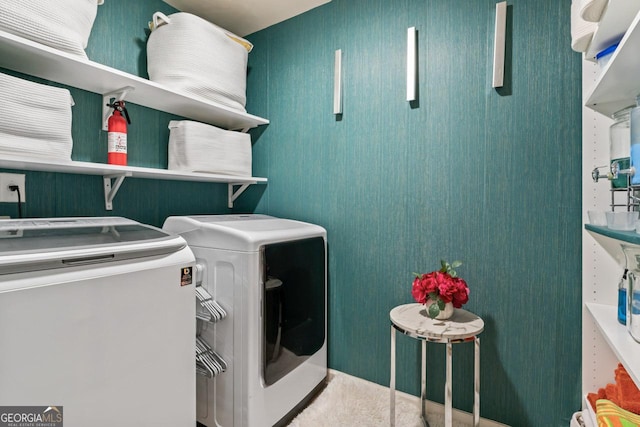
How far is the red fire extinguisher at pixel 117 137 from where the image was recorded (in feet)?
5.40

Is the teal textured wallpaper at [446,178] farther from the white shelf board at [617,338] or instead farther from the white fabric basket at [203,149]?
the white fabric basket at [203,149]

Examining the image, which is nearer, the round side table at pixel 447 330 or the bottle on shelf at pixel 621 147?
the bottle on shelf at pixel 621 147

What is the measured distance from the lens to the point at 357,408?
1859 millimetres

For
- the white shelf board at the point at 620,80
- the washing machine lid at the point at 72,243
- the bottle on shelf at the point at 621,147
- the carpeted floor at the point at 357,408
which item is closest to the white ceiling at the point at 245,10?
the washing machine lid at the point at 72,243

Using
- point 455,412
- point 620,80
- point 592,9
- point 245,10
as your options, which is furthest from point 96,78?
point 455,412

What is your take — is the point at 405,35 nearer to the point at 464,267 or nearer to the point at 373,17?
the point at 373,17

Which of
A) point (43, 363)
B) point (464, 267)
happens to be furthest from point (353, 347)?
point (43, 363)

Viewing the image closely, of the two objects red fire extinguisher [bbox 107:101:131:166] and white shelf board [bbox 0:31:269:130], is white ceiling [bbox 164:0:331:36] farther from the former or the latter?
red fire extinguisher [bbox 107:101:131:166]

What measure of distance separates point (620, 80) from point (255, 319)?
1.64 meters

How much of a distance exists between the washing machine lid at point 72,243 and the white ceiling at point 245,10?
1497mm

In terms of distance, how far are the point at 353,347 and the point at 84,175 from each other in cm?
178

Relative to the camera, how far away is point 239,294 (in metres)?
1.57

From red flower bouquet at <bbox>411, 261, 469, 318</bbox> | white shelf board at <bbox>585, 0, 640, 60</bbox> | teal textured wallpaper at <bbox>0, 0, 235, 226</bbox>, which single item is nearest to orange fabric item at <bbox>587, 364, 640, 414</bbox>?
red flower bouquet at <bbox>411, 261, 469, 318</bbox>

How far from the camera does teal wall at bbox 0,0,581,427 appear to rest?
154 centimetres
